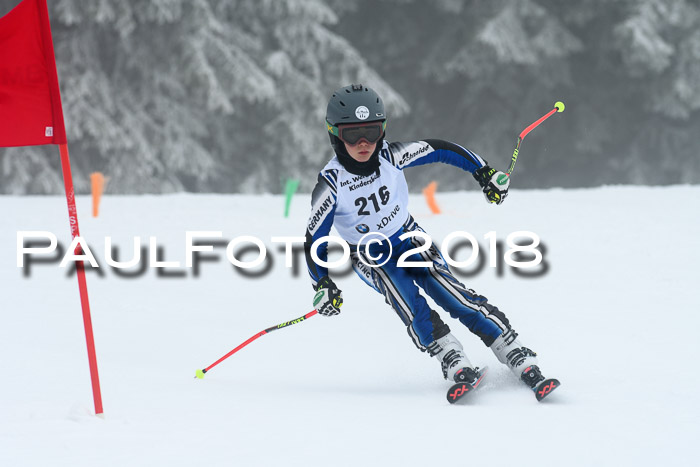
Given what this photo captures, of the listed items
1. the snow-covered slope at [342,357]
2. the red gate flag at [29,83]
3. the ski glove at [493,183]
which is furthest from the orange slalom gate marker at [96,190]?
the ski glove at [493,183]

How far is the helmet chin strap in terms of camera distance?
450 centimetres

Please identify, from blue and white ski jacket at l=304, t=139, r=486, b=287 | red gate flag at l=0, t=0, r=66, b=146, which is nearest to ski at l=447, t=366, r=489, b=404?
blue and white ski jacket at l=304, t=139, r=486, b=287

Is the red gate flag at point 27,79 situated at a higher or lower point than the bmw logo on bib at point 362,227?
higher

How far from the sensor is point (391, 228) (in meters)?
4.67

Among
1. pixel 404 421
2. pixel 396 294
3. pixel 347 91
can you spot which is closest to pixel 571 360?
pixel 396 294

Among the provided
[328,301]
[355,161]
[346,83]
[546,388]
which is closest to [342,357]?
[328,301]

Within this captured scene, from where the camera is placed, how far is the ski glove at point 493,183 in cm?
461

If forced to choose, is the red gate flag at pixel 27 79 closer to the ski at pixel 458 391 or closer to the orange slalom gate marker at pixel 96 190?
the ski at pixel 458 391

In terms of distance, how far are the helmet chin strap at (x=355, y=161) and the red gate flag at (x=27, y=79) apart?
1.41 meters

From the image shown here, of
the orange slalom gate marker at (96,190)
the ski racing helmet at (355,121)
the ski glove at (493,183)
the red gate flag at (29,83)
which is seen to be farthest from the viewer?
the orange slalom gate marker at (96,190)

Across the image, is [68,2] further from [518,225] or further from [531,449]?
[531,449]

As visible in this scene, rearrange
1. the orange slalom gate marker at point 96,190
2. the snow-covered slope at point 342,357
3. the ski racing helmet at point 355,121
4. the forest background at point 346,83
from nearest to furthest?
1. the snow-covered slope at point 342,357
2. the ski racing helmet at point 355,121
3. the orange slalom gate marker at point 96,190
4. the forest background at point 346,83

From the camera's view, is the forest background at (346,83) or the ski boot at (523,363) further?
the forest background at (346,83)

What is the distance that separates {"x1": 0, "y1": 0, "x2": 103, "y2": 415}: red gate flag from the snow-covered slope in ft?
1.87
